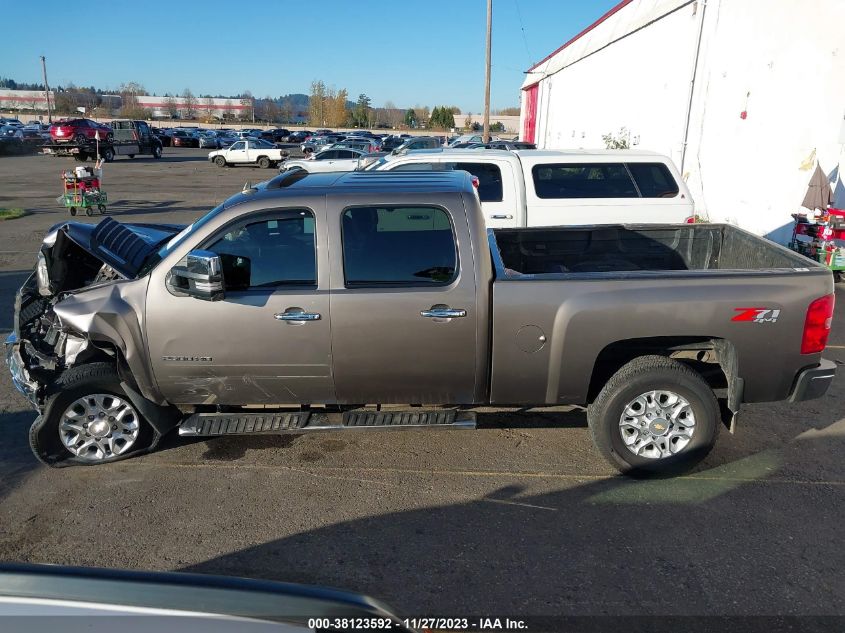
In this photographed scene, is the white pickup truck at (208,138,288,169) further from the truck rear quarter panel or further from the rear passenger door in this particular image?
the truck rear quarter panel

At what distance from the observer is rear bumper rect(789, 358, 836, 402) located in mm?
A: 4281

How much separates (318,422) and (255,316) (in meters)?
0.84

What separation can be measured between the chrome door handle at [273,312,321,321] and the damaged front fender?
3.00 feet

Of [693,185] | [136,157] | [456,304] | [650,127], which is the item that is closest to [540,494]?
[456,304]

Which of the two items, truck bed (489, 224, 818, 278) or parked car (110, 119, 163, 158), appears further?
parked car (110, 119, 163, 158)

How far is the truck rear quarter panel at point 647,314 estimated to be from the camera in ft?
13.5

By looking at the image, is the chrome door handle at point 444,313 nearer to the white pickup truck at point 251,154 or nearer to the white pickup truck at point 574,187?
the white pickup truck at point 574,187

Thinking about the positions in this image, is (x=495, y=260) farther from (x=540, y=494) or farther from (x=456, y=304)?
(x=540, y=494)

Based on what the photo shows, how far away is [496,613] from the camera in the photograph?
10.6ft

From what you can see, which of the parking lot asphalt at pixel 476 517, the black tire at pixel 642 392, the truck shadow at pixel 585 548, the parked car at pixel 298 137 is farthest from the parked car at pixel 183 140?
the black tire at pixel 642 392

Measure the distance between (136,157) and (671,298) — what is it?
45.8 m

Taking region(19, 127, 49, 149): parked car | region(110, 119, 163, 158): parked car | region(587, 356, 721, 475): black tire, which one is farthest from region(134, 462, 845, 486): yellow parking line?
region(19, 127, 49, 149): parked car

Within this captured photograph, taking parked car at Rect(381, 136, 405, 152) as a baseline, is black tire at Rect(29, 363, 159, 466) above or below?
below

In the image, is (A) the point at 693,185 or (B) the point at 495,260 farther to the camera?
(A) the point at 693,185
